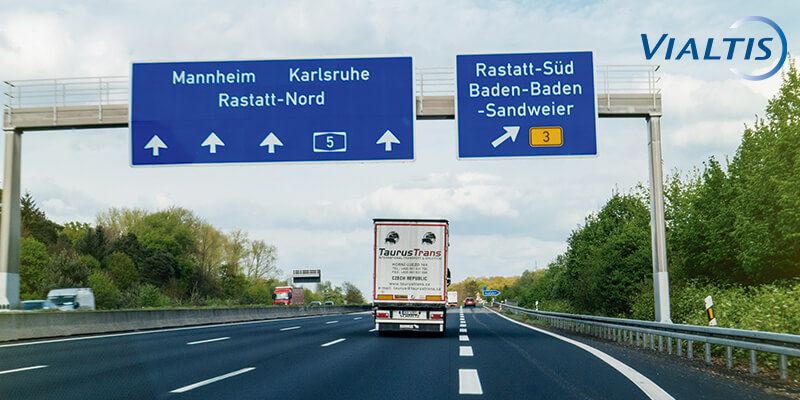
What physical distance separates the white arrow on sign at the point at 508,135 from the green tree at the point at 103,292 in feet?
238

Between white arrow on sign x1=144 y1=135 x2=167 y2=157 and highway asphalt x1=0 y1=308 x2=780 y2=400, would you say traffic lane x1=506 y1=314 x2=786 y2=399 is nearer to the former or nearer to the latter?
highway asphalt x1=0 y1=308 x2=780 y2=400

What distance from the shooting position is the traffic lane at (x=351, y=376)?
9.02 meters

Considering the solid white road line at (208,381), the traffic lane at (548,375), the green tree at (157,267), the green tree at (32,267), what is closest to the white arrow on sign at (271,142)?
the traffic lane at (548,375)

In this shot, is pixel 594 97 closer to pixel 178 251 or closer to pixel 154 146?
pixel 154 146

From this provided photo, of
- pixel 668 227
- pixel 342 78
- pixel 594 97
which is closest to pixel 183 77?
pixel 342 78

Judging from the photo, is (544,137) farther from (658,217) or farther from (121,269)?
(121,269)

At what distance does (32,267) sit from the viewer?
8150 cm

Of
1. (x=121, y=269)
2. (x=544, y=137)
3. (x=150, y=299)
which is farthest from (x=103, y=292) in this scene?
(x=544, y=137)

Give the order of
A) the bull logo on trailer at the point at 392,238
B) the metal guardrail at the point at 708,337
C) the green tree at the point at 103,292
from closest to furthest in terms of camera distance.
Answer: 1. the metal guardrail at the point at 708,337
2. the bull logo on trailer at the point at 392,238
3. the green tree at the point at 103,292

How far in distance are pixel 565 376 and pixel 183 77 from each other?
1220 cm

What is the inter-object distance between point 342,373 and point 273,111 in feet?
28.0

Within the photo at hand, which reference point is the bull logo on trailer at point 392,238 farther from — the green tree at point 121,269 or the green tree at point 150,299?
the green tree at point 121,269

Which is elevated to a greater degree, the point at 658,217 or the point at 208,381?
the point at 658,217

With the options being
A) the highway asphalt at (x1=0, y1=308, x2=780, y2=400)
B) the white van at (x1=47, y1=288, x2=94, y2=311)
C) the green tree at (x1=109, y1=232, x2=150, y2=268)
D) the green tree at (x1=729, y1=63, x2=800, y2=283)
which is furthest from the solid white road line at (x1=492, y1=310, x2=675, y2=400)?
the green tree at (x1=109, y1=232, x2=150, y2=268)
